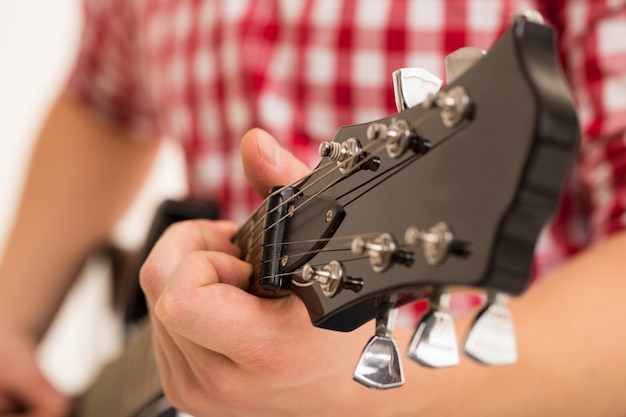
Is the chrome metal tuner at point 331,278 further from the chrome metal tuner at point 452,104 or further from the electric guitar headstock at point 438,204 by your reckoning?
the chrome metal tuner at point 452,104

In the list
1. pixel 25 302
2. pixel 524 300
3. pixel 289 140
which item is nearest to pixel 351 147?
pixel 524 300

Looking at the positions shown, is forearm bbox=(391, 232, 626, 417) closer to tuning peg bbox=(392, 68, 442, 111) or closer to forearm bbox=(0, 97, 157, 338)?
tuning peg bbox=(392, 68, 442, 111)

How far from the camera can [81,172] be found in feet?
4.39

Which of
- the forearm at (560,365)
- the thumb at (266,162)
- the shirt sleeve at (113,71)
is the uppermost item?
the shirt sleeve at (113,71)

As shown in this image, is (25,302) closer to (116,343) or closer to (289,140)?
(116,343)

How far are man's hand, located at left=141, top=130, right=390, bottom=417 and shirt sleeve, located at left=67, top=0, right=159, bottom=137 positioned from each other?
0.75 meters

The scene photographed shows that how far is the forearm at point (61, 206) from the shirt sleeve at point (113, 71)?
0.12 feet

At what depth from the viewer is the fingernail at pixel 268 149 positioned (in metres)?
0.49

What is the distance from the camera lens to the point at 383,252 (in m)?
0.37

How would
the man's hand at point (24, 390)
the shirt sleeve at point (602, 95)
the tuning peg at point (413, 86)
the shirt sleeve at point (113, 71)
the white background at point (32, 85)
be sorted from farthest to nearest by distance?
the white background at point (32, 85), the shirt sleeve at point (113, 71), the man's hand at point (24, 390), the shirt sleeve at point (602, 95), the tuning peg at point (413, 86)

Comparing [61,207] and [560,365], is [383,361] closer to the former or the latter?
[560,365]

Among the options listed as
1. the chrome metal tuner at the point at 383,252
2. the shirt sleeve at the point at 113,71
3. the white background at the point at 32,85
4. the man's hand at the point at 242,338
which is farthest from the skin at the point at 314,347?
the white background at the point at 32,85

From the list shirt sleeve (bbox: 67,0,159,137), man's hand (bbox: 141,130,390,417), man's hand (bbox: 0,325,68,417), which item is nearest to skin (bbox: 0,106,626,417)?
man's hand (bbox: 141,130,390,417)

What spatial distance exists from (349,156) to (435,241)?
0.40 ft
